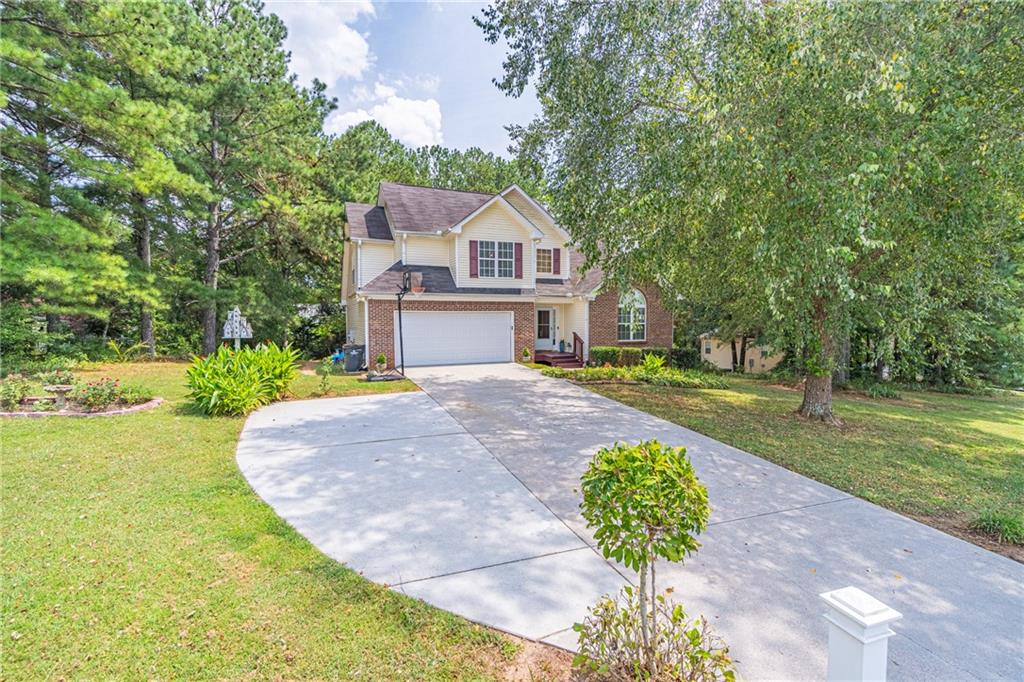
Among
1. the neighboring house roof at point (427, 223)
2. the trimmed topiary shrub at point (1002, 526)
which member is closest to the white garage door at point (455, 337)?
the neighboring house roof at point (427, 223)

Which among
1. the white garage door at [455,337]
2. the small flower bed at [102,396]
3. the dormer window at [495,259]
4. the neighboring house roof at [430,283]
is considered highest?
the dormer window at [495,259]

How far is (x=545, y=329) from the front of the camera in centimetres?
1836

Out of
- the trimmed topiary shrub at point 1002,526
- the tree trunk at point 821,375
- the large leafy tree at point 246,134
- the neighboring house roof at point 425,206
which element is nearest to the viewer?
the trimmed topiary shrub at point 1002,526

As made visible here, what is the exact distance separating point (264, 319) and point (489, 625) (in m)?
19.8

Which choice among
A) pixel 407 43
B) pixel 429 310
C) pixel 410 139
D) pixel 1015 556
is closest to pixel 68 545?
pixel 1015 556

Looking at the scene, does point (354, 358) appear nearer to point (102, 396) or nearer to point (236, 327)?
point (236, 327)

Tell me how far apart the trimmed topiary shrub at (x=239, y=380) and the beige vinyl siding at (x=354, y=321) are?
17.9ft

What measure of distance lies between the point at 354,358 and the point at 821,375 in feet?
42.3

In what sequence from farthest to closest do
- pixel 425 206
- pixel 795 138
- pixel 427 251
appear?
pixel 425 206 → pixel 427 251 → pixel 795 138

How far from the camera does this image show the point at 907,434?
8336 millimetres

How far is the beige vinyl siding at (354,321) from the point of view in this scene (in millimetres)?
16425

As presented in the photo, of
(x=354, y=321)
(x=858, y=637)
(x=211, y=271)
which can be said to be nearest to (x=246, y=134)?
(x=211, y=271)

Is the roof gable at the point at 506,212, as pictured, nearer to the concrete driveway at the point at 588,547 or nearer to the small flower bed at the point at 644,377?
the small flower bed at the point at 644,377

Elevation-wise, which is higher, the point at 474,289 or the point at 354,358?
the point at 474,289
